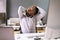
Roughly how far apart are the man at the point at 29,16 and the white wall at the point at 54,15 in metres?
0.09

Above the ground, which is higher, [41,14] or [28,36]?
[41,14]

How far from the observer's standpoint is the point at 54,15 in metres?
0.83

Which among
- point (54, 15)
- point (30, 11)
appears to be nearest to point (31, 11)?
point (30, 11)

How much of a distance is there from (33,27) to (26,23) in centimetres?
7

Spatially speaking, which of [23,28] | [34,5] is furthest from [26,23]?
[34,5]

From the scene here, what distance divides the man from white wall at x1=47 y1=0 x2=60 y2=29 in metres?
0.09

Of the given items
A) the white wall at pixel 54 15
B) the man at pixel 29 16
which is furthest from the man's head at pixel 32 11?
the white wall at pixel 54 15

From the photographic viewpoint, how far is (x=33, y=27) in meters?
0.92

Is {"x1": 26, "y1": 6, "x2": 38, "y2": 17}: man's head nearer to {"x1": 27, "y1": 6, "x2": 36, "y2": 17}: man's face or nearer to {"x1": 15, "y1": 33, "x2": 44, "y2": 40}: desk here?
{"x1": 27, "y1": 6, "x2": 36, "y2": 17}: man's face

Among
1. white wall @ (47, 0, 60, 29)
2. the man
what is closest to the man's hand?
the man

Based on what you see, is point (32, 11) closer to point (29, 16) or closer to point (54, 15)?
point (29, 16)

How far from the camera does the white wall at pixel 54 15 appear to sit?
820 mm

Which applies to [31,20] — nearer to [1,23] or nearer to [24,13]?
[24,13]

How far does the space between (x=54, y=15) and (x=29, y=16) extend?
19 cm
